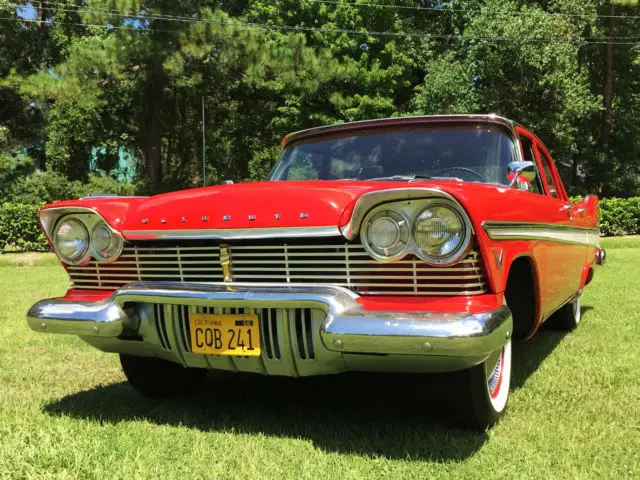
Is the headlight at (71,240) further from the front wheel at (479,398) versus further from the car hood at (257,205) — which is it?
the front wheel at (479,398)

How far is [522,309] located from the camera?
302 centimetres

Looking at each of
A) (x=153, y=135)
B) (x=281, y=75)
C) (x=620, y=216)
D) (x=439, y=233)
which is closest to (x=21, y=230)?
(x=153, y=135)

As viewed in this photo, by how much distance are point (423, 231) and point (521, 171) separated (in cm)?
99

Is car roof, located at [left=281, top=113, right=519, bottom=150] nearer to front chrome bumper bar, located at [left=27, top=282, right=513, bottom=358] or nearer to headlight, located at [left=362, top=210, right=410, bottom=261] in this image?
headlight, located at [left=362, top=210, right=410, bottom=261]

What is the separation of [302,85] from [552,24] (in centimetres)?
799

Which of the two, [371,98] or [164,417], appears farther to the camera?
[371,98]

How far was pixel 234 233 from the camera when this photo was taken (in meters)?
2.48

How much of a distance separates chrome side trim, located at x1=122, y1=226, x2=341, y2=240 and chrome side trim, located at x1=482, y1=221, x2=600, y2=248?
618 mm

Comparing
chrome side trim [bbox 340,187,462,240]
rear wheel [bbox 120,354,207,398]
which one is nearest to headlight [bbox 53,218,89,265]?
rear wheel [bbox 120,354,207,398]

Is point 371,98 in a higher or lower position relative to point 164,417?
higher

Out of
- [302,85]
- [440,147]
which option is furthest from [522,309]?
[302,85]

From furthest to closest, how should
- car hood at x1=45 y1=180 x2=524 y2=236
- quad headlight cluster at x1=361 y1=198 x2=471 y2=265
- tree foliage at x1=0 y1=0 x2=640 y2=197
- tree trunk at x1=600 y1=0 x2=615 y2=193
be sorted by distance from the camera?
1. tree trunk at x1=600 y1=0 x2=615 y2=193
2. tree foliage at x1=0 y1=0 x2=640 y2=197
3. car hood at x1=45 y1=180 x2=524 y2=236
4. quad headlight cluster at x1=361 y1=198 x2=471 y2=265

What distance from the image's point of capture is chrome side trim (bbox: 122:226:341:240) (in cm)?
232

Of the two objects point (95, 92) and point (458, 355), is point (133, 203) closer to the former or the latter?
point (458, 355)
